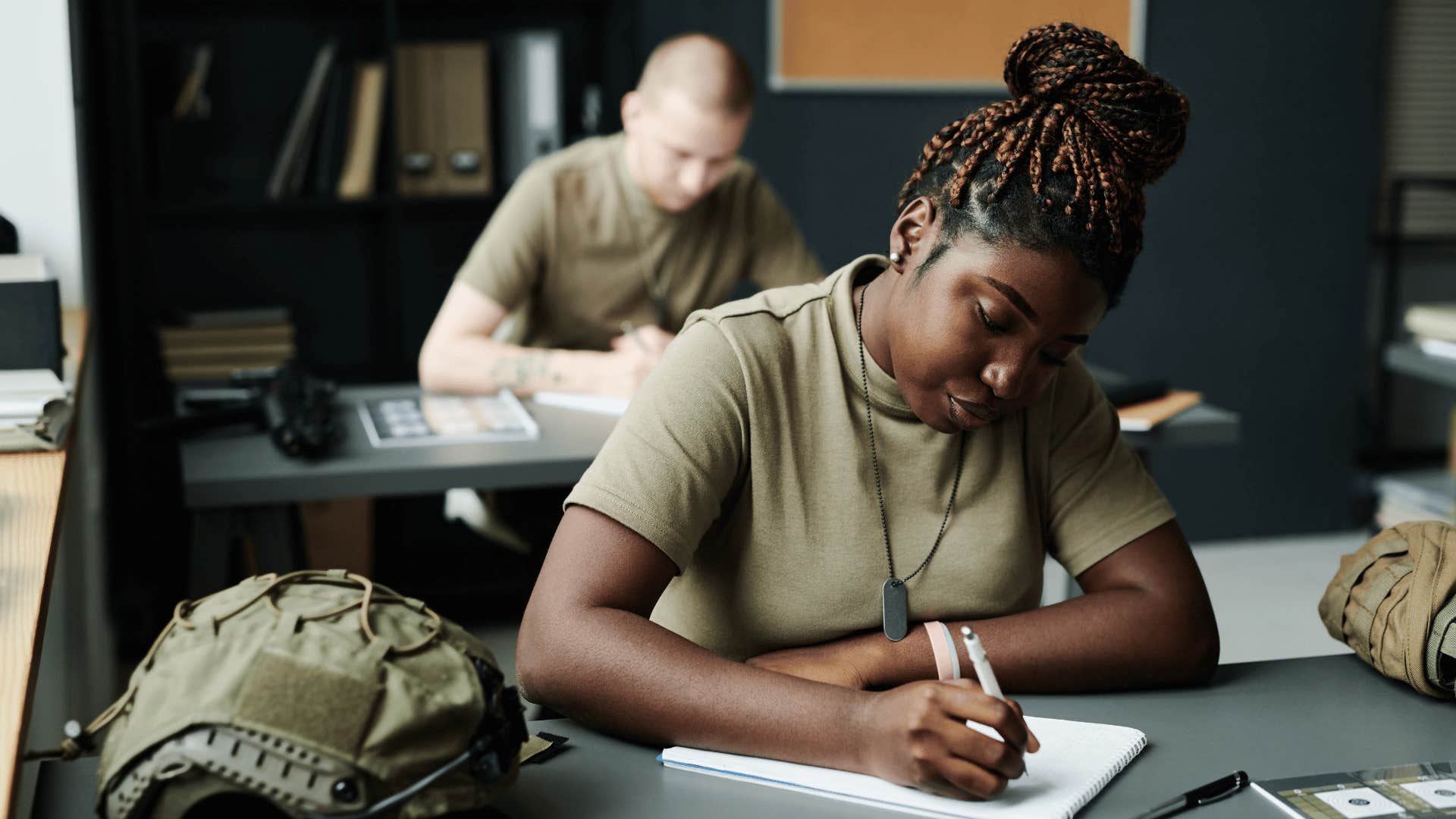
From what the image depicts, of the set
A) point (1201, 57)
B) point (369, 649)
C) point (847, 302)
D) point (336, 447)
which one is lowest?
point (336, 447)

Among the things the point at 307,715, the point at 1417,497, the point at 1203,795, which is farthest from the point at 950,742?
the point at 1417,497

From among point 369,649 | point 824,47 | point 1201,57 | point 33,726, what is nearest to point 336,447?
point 33,726

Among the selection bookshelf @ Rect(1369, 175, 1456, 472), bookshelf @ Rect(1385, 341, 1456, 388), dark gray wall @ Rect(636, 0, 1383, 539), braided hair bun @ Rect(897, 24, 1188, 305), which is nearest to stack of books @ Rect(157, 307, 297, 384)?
dark gray wall @ Rect(636, 0, 1383, 539)

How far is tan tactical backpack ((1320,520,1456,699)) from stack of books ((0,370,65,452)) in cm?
142

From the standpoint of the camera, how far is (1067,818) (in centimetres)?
98

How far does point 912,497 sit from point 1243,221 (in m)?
3.34

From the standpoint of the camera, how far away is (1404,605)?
1.26 meters

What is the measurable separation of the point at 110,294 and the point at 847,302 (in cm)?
265

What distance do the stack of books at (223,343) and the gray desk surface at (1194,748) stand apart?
2405 millimetres

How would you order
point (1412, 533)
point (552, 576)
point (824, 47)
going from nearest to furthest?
point (552, 576), point (1412, 533), point (824, 47)

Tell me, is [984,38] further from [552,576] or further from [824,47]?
[552,576]

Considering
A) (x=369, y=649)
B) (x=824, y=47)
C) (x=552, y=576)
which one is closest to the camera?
(x=369, y=649)

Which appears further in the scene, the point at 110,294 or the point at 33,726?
the point at 110,294

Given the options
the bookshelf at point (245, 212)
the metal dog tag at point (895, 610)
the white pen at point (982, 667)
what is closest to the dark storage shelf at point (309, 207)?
the bookshelf at point (245, 212)
